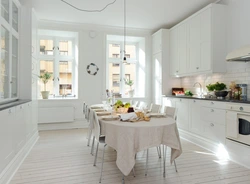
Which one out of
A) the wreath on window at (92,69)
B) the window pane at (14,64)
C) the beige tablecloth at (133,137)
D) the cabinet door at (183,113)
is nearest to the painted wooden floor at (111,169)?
the beige tablecloth at (133,137)

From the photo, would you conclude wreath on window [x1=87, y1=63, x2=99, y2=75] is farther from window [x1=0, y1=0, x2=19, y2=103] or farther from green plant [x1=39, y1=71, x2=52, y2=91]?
window [x1=0, y1=0, x2=19, y2=103]

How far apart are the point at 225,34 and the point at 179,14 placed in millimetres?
1317

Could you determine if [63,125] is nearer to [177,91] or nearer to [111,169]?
[111,169]

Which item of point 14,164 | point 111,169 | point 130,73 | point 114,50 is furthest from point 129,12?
point 14,164

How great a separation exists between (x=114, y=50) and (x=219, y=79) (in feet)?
11.1

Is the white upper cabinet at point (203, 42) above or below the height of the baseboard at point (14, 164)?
above

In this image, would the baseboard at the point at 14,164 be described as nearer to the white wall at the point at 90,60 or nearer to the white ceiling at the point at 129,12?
the white wall at the point at 90,60

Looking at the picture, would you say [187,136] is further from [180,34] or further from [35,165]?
[35,165]

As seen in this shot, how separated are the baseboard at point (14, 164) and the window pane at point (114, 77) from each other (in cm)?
305

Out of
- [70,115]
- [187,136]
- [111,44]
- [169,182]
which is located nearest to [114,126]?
[169,182]

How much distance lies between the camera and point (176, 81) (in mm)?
5648

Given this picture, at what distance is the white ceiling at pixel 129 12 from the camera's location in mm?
4207

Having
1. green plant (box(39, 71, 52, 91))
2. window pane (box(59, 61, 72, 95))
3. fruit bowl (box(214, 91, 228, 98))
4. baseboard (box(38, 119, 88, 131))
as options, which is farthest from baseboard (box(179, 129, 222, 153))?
green plant (box(39, 71, 52, 91))

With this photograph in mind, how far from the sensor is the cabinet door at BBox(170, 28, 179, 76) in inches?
205
